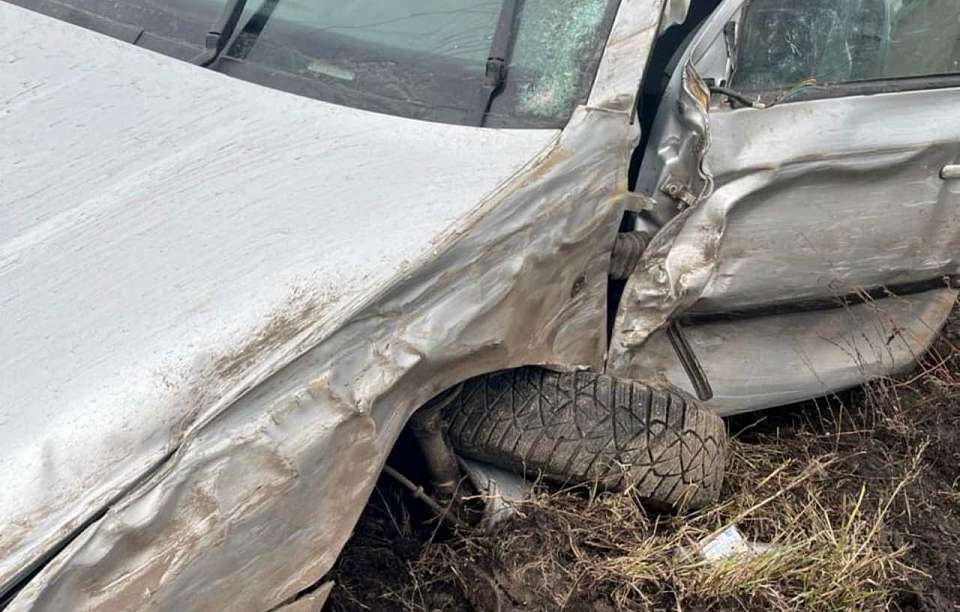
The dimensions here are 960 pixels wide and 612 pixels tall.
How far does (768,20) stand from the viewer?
8.95ft

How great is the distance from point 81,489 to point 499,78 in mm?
1192

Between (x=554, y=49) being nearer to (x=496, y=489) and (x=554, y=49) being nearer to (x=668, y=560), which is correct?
(x=496, y=489)

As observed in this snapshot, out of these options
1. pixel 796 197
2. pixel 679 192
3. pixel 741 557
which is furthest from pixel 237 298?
pixel 796 197

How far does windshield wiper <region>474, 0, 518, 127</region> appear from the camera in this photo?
2328 millimetres

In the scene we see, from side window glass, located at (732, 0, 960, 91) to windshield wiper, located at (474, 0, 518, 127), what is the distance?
0.60 meters

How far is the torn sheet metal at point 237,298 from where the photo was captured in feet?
5.45

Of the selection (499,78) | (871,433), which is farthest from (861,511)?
(499,78)

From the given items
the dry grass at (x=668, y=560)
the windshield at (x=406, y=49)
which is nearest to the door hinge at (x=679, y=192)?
the windshield at (x=406, y=49)

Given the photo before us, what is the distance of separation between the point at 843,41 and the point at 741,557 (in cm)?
130

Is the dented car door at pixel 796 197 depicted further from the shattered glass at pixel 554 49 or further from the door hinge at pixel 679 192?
the shattered glass at pixel 554 49

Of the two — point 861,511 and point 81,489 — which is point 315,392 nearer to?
point 81,489

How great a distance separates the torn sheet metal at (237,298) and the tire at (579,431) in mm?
97

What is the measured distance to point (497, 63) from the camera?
2355mm

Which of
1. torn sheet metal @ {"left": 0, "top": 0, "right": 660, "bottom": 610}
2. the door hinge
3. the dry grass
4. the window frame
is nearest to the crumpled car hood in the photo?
torn sheet metal @ {"left": 0, "top": 0, "right": 660, "bottom": 610}
